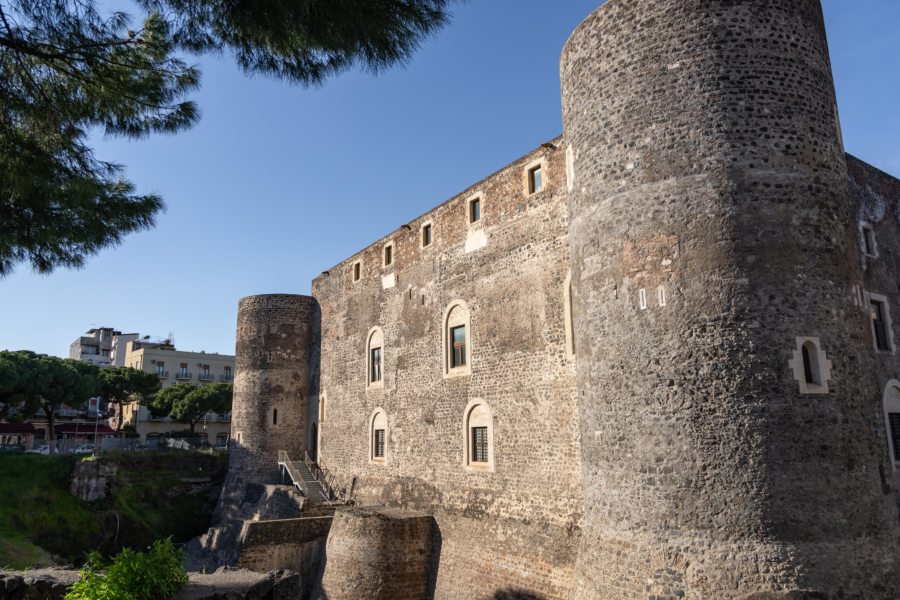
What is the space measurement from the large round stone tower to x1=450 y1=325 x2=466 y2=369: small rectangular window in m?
6.52

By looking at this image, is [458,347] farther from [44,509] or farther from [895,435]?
[44,509]

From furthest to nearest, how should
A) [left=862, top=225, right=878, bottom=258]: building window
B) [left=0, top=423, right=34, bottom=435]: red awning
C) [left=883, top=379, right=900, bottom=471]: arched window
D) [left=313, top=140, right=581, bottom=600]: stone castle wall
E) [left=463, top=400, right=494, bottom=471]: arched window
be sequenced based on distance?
[left=0, top=423, right=34, bottom=435]: red awning < [left=463, top=400, right=494, bottom=471]: arched window < [left=862, top=225, right=878, bottom=258]: building window < [left=313, top=140, right=581, bottom=600]: stone castle wall < [left=883, top=379, right=900, bottom=471]: arched window

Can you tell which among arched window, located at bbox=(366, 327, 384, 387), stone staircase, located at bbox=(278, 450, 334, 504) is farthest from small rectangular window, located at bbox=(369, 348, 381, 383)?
stone staircase, located at bbox=(278, 450, 334, 504)

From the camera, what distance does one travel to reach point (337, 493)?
21938mm

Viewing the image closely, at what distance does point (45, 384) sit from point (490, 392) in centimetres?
Answer: 2657

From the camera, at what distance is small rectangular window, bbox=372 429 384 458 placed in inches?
788

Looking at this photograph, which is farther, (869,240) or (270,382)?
(270,382)

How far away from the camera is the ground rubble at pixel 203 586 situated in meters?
8.26

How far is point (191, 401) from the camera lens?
42.1 m

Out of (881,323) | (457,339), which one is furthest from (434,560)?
(881,323)

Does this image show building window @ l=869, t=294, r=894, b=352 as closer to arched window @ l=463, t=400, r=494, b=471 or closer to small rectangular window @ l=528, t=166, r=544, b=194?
small rectangular window @ l=528, t=166, r=544, b=194

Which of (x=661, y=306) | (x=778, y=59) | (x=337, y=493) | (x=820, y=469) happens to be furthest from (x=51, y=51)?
(x=337, y=493)

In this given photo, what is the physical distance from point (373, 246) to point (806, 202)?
14605 millimetres

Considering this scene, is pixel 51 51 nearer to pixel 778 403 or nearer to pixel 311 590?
pixel 778 403
